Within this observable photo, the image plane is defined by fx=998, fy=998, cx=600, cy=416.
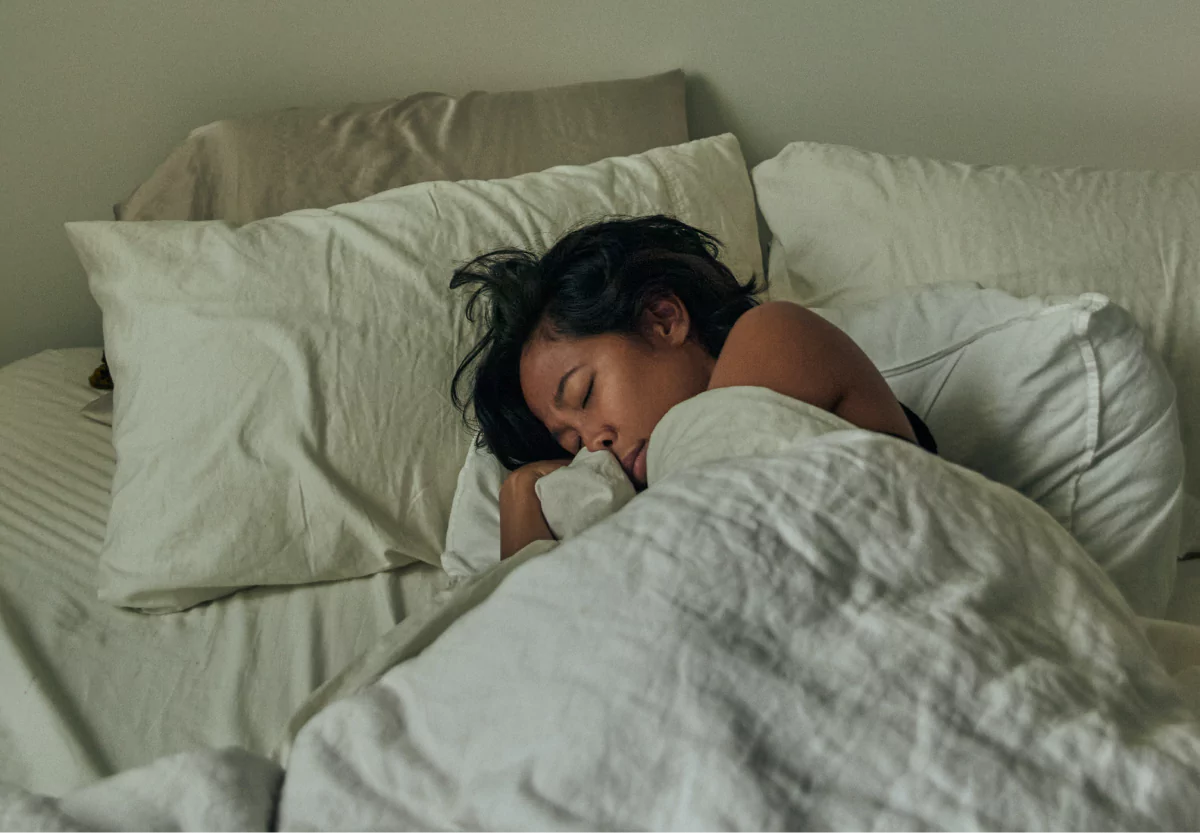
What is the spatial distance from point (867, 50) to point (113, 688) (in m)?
1.36

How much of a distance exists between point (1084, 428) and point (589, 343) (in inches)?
19.1

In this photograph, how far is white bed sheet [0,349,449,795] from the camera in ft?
2.60

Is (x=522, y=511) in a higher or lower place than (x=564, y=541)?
lower

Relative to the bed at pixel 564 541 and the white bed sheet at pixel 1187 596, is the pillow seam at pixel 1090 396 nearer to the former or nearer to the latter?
the bed at pixel 564 541

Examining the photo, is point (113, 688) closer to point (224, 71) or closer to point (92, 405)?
point (92, 405)

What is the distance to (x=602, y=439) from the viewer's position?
1.00 m

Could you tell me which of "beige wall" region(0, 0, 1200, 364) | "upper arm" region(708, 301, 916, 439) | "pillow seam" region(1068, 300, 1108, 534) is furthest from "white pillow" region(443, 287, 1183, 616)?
"beige wall" region(0, 0, 1200, 364)

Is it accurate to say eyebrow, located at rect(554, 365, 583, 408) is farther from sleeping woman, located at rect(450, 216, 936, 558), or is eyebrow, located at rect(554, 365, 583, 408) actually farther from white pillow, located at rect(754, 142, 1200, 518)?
white pillow, located at rect(754, 142, 1200, 518)

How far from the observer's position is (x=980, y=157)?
5.40ft

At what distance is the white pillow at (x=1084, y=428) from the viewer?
0.93 metres

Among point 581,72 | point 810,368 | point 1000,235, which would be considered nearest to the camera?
point 810,368

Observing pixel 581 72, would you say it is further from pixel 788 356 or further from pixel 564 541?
pixel 564 541

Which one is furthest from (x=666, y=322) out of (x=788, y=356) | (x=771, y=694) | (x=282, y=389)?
(x=771, y=694)

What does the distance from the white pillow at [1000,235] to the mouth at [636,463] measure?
16.7 inches
